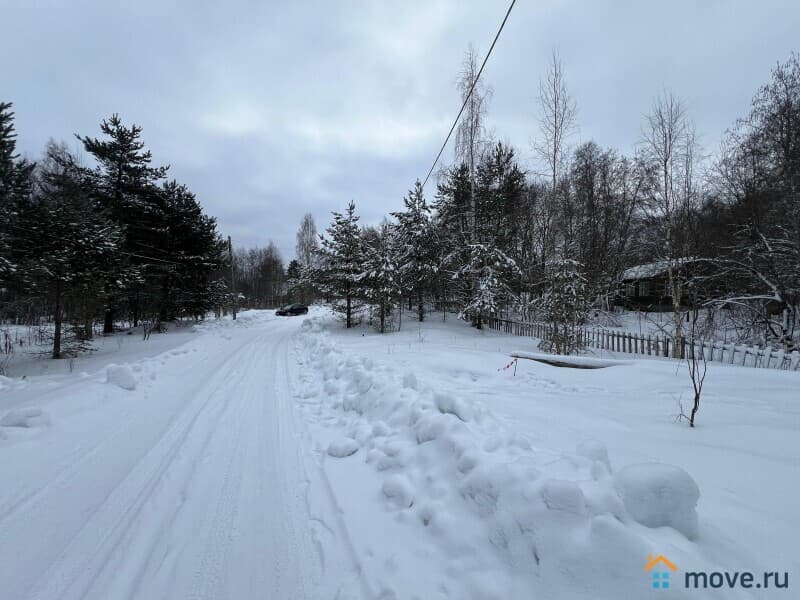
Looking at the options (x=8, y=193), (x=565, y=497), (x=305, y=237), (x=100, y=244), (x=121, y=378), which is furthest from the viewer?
(x=305, y=237)

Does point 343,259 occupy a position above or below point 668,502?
above

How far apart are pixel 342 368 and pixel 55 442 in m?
4.21

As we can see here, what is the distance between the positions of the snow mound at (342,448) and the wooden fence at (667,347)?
3899 mm

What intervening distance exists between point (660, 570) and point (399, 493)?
1.77 metres

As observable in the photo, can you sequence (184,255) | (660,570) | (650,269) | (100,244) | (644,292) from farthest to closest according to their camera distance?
(644,292), (184,255), (650,269), (100,244), (660,570)

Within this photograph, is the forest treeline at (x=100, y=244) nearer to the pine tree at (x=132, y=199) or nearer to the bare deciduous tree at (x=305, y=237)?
the pine tree at (x=132, y=199)

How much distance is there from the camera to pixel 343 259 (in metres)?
18.4

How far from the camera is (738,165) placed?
14.1 metres

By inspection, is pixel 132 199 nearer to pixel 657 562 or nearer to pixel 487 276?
pixel 487 276

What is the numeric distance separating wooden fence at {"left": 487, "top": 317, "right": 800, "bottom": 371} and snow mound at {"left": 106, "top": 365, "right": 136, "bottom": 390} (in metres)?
8.75

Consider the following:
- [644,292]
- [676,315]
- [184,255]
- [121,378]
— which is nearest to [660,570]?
[121,378]

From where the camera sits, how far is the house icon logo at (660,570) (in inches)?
56.4

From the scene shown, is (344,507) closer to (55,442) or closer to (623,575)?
(623,575)

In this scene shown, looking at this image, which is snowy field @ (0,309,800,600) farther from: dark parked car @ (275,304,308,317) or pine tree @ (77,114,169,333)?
dark parked car @ (275,304,308,317)
